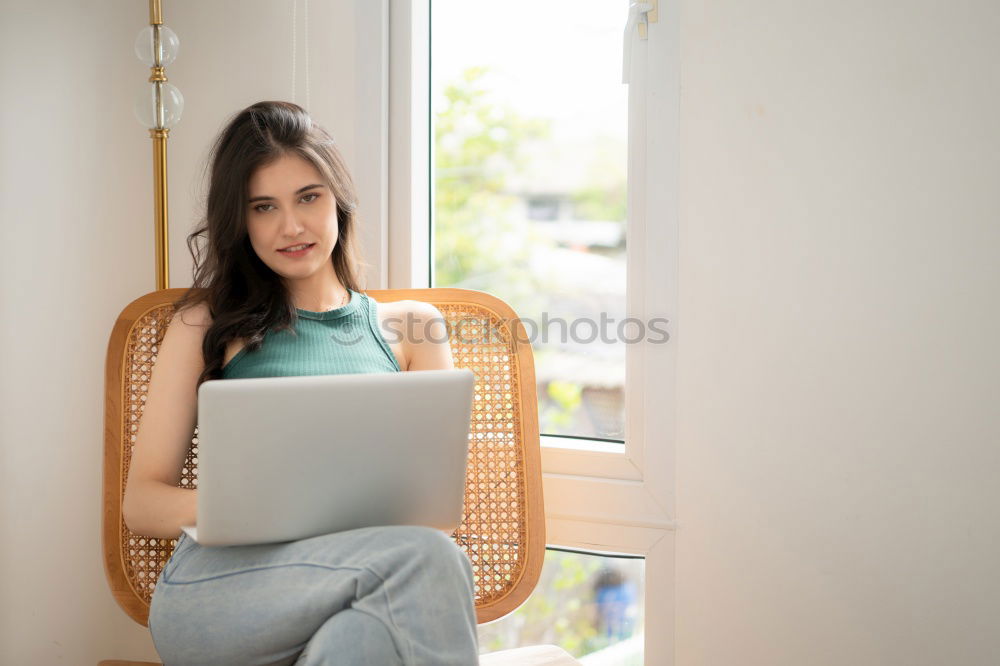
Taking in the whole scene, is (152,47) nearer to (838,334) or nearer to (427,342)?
(427,342)

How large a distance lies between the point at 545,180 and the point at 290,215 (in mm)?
624

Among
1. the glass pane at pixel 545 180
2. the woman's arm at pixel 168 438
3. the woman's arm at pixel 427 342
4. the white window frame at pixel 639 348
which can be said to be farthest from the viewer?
the glass pane at pixel 545 180

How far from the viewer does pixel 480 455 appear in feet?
5.01

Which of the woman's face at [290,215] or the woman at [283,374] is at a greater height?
the woman's face at [290,215]

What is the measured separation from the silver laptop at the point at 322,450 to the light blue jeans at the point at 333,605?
0.16ft

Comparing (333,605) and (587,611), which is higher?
(333,605)

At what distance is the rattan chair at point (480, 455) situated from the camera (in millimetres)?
1413

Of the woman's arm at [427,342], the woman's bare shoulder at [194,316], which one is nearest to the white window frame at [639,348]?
the woman's arm at [427,342]

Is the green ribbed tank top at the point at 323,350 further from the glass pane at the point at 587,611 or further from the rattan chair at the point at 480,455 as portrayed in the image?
the glass pane at the point at 587,611

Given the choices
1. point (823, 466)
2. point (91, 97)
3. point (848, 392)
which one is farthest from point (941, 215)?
point (91, 97)

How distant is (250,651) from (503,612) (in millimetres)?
490

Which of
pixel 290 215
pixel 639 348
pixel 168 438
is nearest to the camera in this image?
pixel 168 438

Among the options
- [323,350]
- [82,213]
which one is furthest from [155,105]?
[323,350]

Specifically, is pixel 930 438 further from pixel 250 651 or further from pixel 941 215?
pixel 250 651
